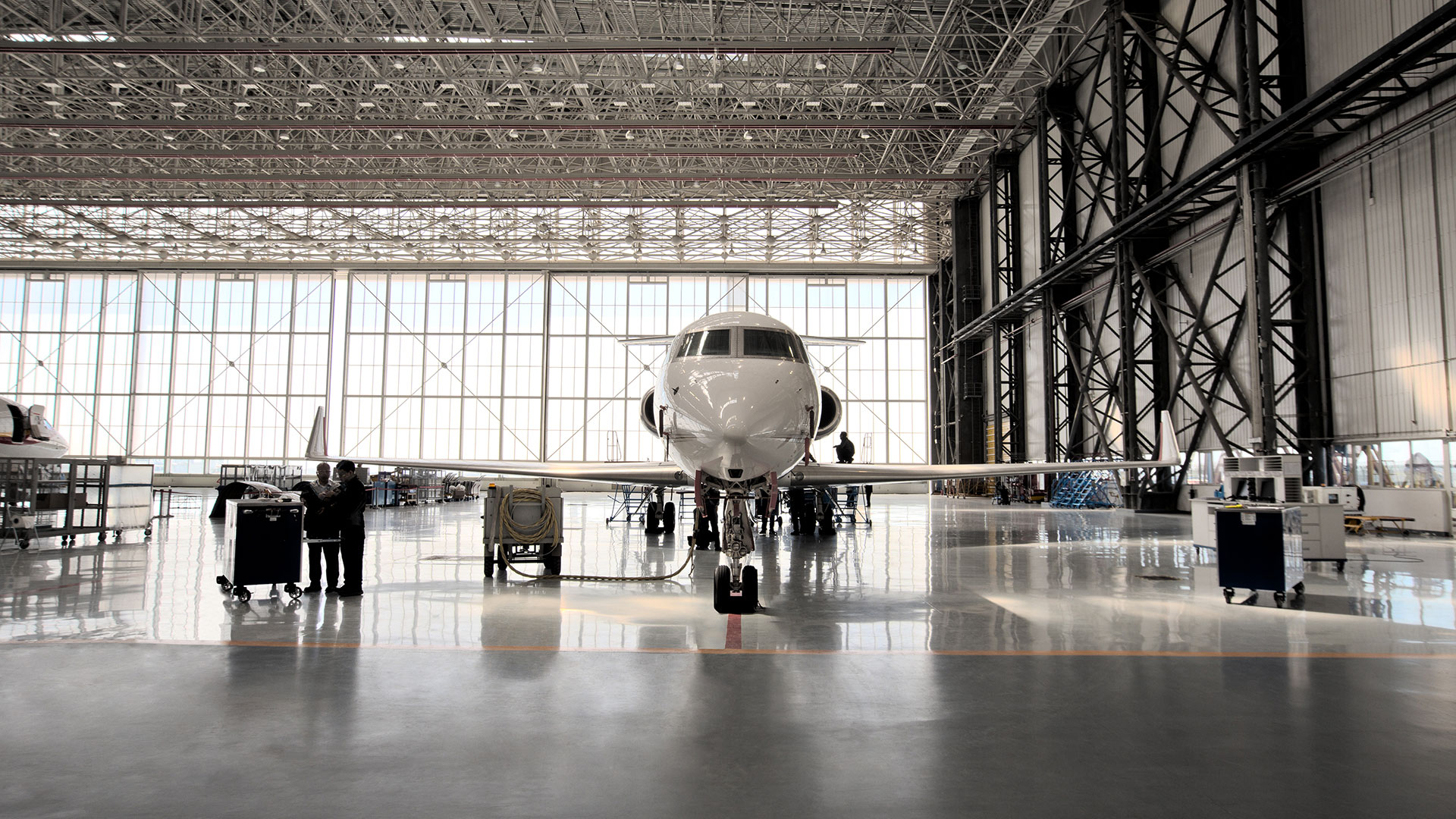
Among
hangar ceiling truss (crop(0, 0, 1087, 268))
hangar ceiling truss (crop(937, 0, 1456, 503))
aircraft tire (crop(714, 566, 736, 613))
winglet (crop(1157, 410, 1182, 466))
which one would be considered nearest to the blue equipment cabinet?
winglet (crop(1157, 410, 1182, 466))

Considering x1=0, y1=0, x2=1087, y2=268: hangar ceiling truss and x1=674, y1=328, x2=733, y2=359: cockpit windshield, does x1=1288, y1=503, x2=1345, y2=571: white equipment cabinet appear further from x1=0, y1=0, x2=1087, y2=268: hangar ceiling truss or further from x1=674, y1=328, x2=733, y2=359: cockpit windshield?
x1=0, y1=0, x2=1087, y2=268: hangar ceiling truss

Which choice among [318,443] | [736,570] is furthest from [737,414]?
[318,443]

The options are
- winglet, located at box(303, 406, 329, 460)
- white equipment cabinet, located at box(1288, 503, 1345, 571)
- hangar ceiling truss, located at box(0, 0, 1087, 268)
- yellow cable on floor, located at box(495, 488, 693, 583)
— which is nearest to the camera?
yellow cable on floor, located at box(495, 488, 693, 583)

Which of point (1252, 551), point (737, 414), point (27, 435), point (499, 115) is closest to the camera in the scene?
point (737, 414)

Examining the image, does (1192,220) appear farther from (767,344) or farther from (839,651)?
(839,651)

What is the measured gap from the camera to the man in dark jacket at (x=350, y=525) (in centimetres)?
901

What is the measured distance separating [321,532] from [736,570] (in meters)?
4.82

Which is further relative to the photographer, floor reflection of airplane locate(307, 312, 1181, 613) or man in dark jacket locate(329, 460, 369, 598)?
man in dark jacket locate(329, 460, 369, 598)

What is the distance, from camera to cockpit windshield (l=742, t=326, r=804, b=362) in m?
9.62

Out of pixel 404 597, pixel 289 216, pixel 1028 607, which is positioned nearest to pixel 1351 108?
pixel 1028 607

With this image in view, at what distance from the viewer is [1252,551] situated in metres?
8.67

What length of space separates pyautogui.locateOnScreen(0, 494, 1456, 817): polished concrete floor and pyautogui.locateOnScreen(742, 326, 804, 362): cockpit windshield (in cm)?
284

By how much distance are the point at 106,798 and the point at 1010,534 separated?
1773cm

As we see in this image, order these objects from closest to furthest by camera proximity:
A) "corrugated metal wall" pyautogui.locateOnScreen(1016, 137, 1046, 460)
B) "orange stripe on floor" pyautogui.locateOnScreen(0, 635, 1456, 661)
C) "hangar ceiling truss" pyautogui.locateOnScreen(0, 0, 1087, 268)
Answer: "orange stripe on floor" pyautogui.locateOnScreen(0, 635, 1456, 661) < "hangar ceiling truss" pyautogui.locateOnScreen(0, 0, 1087, 268) < "corrugated metal wall" pyautogui.locateOnScreen(1016, 137, 1046, 460)
